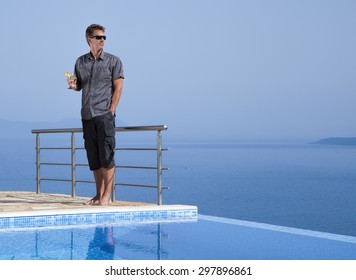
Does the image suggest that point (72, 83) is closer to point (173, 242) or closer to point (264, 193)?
point (173, 242)

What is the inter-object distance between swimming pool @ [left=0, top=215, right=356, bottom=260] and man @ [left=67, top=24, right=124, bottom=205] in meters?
0.68

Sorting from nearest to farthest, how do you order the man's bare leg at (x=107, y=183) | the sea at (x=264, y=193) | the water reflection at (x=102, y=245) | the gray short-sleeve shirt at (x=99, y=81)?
the water reflection at (x=102, y=245), the gray short-sleeve shirt at (x=99, y=81), the man's bare leg at (x=107, y=183), the sea at (x=264, y=193)

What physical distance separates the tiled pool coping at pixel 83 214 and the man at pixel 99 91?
37 cm

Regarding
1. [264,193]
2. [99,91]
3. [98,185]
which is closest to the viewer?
[99,91]

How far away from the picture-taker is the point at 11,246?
4707 mm

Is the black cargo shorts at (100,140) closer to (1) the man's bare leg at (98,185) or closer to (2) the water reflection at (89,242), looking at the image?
(1) the man's bare leg at (98,185)

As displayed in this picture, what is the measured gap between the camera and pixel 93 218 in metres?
5.69

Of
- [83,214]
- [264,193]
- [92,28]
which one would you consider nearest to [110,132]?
[83,214]

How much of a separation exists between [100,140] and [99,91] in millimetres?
399

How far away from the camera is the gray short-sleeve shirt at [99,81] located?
5852 millimetres

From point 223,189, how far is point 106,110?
45179 millimetres

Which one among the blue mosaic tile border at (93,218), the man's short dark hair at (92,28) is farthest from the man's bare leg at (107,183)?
the man's short dark hair at (92,28)
